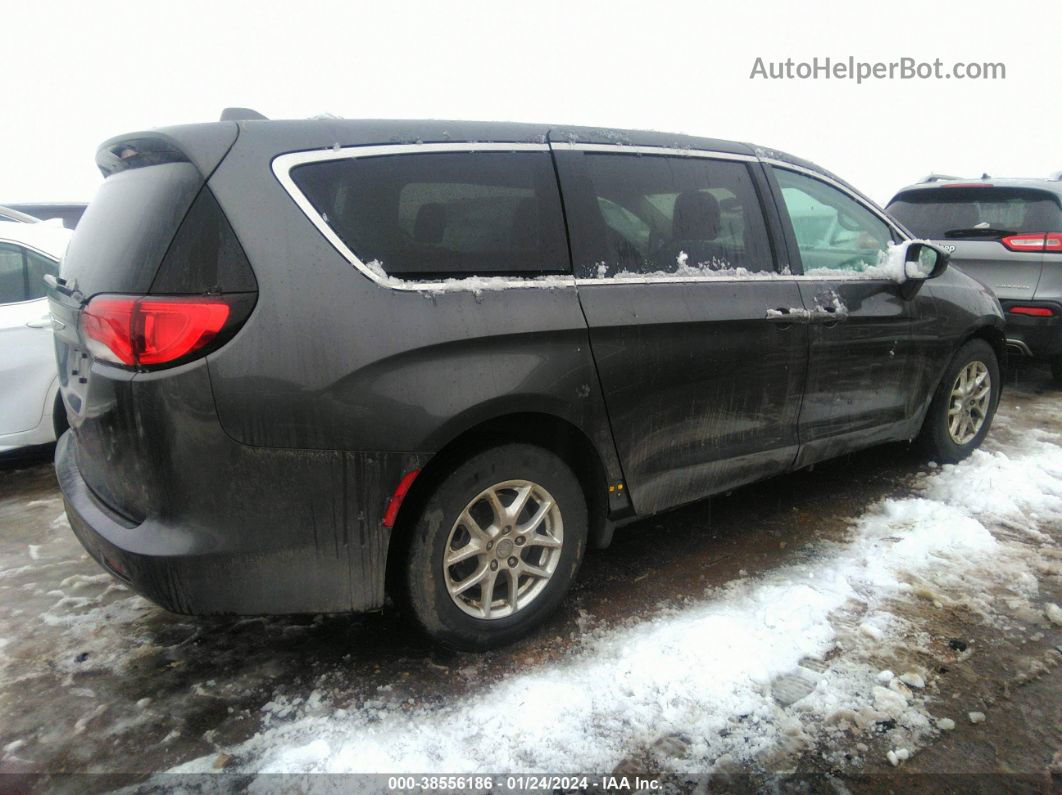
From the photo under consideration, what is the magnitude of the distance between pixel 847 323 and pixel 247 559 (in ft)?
9.11

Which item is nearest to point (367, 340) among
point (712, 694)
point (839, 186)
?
point (712, 694)

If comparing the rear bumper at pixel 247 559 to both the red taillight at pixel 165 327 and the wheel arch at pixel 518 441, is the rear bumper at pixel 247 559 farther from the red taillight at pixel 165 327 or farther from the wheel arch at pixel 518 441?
the red taillight at pixel 165 327

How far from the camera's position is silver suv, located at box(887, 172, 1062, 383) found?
5605 millimetres

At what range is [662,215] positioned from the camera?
2.84 m

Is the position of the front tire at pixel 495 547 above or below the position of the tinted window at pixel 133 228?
below

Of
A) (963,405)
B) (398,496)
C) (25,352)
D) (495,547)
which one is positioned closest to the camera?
(398,496)

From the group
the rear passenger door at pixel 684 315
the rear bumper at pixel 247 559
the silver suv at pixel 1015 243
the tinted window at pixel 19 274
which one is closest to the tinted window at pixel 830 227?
the rear passenger door at pixel 684 315

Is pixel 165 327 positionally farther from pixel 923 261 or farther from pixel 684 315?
pixel 923 261

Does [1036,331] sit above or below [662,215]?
below

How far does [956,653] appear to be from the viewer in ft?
8.25

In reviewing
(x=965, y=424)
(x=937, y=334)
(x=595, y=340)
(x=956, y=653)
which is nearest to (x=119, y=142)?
(x=595, y=340)

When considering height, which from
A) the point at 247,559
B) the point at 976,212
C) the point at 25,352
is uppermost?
the point at 976,212

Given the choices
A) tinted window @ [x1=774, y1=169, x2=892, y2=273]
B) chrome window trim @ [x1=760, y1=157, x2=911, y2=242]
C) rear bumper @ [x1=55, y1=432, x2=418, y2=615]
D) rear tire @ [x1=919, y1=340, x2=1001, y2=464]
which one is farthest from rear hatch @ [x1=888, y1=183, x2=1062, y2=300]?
rear bumper @ [x1=55, y1=432, x2=418, y2=615]

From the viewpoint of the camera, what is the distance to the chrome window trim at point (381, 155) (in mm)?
2049
